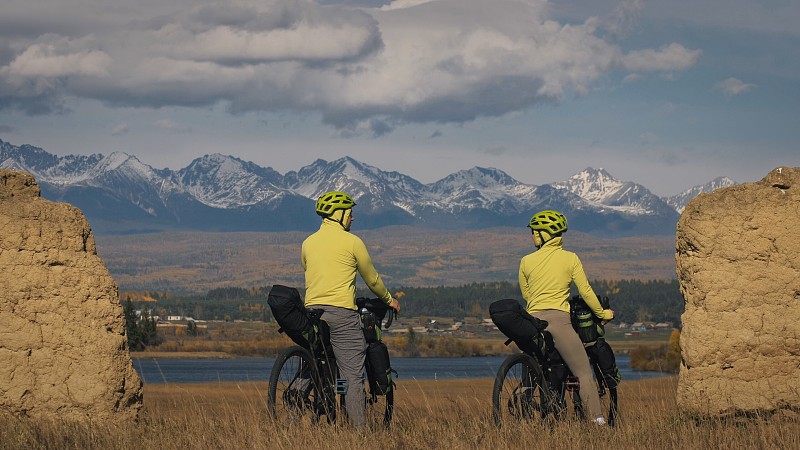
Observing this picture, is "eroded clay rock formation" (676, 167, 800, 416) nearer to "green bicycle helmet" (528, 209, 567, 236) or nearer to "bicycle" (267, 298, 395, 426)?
"green bicycle helmet" (528, 209, 567, 236)

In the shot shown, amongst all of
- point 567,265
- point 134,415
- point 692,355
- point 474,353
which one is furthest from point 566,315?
point 474,353

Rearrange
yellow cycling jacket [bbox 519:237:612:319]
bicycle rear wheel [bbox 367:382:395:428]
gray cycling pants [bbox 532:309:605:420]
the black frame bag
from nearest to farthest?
the black frame bag
bicycle rear wheel [bbox 367:382:395:428]
gray cycling pants [bbox 532:309:605:420]
yellow cycling jacket [bbox 519:237:612:319]

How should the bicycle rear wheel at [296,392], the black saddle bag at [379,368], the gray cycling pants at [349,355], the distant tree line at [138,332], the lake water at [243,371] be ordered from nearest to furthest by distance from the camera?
1. the bicycle rear wheel at [296,392]
2. the gray cycling pants at [349,355]
3. the black saddle bag at [379,368]
4. the lake water at [243,371]
5. the distant tree line at [138,332]

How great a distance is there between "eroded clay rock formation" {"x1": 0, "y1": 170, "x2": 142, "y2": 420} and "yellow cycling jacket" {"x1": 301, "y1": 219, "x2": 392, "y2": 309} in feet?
7.64

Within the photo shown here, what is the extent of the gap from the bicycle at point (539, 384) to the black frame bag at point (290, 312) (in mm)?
1945

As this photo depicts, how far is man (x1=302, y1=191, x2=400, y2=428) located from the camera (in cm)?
1109

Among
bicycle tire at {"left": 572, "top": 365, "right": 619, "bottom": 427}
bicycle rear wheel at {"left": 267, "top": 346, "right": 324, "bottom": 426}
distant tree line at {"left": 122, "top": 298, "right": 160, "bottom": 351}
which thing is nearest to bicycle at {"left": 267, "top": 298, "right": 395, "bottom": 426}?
bicycle rear wheel at {"left": 267, "top": 346, "right": 324, "bottom": 426}

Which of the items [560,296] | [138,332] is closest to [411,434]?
[560,296]

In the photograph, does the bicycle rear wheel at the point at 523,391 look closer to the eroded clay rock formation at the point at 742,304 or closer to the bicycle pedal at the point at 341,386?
the bicycle pedal at the point at 341,386

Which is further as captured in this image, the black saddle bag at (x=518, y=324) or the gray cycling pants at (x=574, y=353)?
the gray cycling pants at (x=574, y=353)

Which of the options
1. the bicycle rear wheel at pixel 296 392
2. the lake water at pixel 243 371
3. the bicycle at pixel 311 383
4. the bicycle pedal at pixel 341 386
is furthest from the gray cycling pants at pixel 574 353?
the lake water at pixel 243 371

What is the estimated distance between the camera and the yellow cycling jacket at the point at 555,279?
12.1 m

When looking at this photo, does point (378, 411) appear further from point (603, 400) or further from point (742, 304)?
point (742, 304)

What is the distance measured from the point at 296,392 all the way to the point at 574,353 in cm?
293
